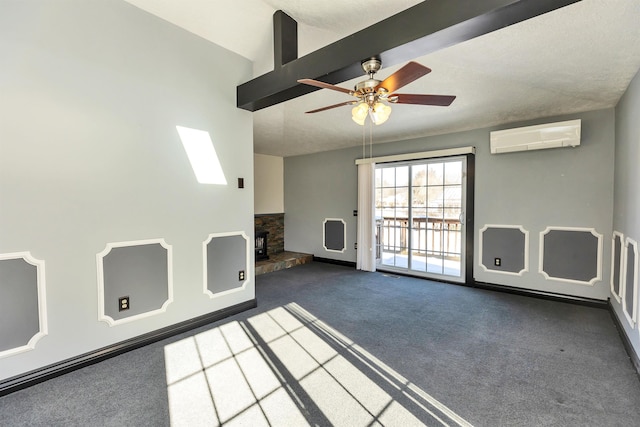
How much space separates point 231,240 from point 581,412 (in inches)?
123

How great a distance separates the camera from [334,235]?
6.04 meters

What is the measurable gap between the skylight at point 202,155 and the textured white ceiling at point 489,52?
1.00 metres

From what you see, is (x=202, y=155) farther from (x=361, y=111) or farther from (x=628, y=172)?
(x=628, y=172)

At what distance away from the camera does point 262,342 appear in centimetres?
261

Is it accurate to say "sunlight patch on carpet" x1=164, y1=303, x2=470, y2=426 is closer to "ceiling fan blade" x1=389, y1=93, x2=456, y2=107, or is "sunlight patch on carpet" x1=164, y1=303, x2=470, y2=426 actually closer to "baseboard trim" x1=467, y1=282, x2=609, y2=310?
"ceiling fan blade" x1=389, y1=93, x2=456, y2=107

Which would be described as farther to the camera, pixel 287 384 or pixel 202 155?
pixel 202 155

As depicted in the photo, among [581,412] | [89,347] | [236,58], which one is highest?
[236,58]

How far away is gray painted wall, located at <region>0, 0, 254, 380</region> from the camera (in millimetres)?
1942

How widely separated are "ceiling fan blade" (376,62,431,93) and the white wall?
4.75 meters

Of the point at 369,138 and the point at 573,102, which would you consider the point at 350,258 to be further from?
the point at 573,102

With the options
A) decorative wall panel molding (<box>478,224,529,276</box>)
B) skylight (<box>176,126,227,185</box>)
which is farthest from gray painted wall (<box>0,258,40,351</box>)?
decorative wall panel molding (<box>478,224,529,276</box>)

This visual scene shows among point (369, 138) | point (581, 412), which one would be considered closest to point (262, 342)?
point (581, 412)

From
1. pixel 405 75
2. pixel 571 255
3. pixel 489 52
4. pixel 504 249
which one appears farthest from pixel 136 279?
pixel 571 255

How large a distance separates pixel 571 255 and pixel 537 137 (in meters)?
1.58
